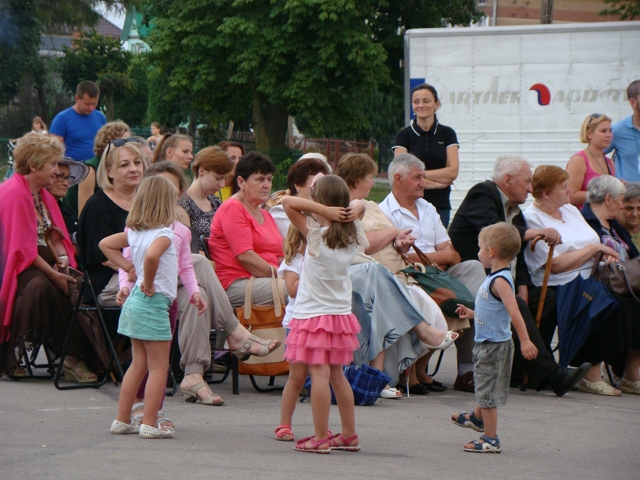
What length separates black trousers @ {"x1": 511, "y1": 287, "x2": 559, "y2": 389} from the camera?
7.51m

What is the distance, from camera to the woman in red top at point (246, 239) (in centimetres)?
738

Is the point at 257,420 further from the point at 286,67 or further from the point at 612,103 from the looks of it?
the point at 286,67

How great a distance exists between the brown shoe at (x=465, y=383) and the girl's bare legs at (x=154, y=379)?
293cm

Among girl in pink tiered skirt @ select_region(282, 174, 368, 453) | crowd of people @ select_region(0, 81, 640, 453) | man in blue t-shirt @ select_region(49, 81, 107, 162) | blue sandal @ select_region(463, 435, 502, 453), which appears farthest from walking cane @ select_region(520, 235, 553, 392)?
man in blue t-shirt @ select_region(49, 81, 107, 162)

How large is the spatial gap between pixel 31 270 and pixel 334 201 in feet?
9.38

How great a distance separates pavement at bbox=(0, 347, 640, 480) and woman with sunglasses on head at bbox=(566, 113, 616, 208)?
8.61 ft

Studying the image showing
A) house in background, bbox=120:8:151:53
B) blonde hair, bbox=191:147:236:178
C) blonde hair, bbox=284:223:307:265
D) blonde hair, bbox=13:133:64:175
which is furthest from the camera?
house in background, bbox=120:8:151:53

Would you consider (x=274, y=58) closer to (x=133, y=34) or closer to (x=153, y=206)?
(x=153, y=206)

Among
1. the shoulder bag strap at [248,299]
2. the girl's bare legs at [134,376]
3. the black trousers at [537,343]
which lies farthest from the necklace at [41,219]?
the black trousers at [537,343]

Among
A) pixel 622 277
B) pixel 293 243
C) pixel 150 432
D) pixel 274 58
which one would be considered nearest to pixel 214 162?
pixel 293 243

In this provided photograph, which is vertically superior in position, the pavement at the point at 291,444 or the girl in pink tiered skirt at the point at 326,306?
the girl in pink tiered skirt at the point at 326,306

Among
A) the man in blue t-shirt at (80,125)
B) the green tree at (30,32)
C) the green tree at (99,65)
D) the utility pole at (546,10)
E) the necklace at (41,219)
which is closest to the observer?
the necklace at (41,219)

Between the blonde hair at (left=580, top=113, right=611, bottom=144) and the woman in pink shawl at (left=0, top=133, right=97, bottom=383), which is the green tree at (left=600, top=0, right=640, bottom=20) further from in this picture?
the woman in pink shawl at (left=0, top=133, right=97, bottom=383)

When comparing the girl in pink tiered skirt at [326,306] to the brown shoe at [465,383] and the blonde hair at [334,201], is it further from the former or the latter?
Result: the brown shoe at [465,383]
